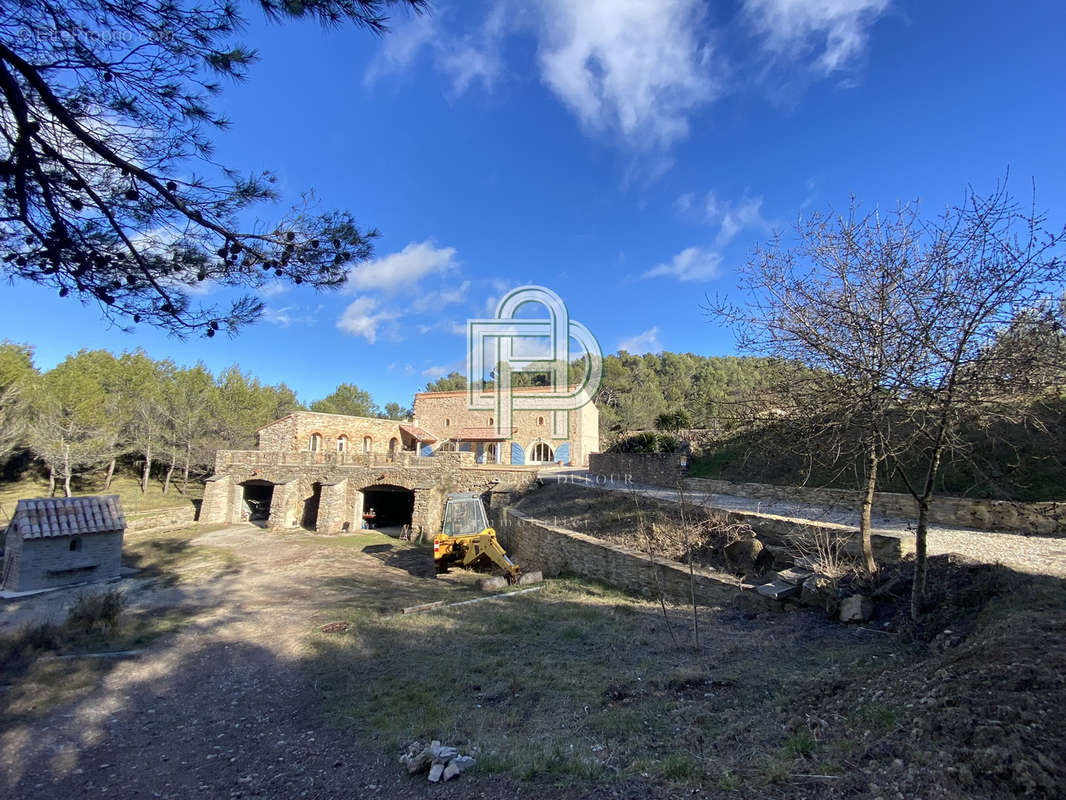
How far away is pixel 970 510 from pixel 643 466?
11865mm

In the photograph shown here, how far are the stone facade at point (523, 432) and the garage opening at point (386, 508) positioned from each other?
6.59m

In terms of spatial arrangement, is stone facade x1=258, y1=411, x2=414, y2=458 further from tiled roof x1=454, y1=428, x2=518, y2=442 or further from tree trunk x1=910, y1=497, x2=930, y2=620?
tree trunk x1=910, y1=497, x2=930, y2=620

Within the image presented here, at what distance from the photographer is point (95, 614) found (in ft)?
30.3

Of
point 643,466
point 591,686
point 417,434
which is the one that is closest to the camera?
point 591,686

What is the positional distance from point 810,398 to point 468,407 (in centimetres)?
3349

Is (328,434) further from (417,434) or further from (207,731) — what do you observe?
(207,731)

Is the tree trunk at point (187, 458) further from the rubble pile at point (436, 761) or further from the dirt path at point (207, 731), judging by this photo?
the rubble pile at point (436, 761)

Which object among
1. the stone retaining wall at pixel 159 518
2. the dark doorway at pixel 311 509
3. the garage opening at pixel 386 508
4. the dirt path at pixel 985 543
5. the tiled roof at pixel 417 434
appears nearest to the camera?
the dirt path at pixel 985 543

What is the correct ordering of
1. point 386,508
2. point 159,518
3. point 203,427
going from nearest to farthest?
point 159,518 < point 386,508 < point 203,427

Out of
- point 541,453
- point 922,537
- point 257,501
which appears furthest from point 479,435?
point 922,537

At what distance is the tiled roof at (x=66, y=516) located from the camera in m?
13.2

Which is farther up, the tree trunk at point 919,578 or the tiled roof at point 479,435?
the tiled roof at point 479,435

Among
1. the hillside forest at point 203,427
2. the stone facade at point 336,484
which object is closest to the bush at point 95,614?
the hillside forest at point 203,427

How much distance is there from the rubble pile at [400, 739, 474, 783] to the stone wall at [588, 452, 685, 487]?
14.1 m
